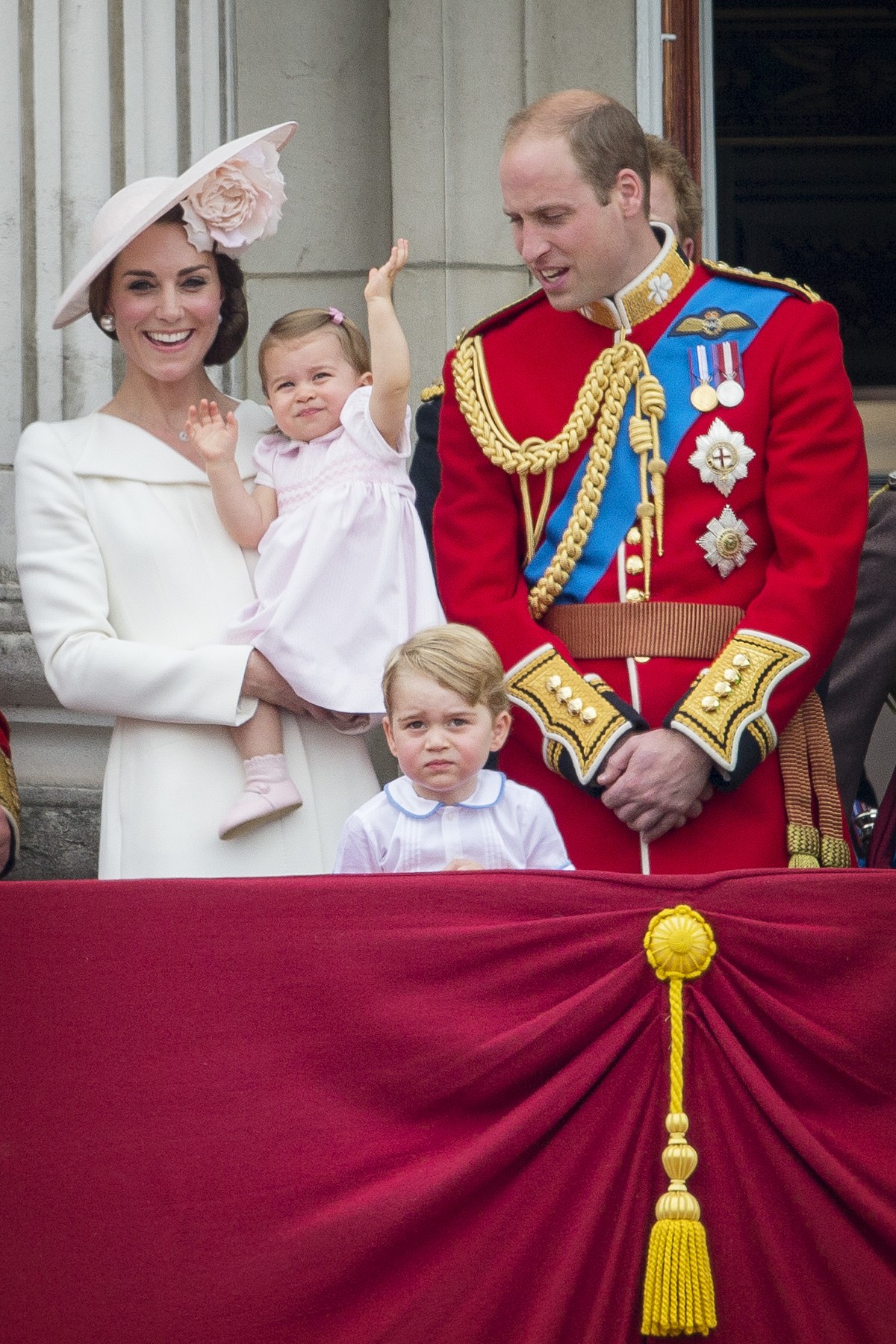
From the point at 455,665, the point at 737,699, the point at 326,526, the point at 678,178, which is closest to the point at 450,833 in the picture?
the point at 455,665

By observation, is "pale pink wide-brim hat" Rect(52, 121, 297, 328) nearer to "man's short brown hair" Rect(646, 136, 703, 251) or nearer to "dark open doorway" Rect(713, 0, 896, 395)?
"man's short brown hair" Rect(646, 136, 703, 251)

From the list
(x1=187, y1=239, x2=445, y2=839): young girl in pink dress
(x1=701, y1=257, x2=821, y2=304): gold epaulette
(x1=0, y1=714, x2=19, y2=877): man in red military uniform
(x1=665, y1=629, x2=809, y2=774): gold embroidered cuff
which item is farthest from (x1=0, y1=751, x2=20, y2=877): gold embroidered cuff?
(x1=701, y1=257, x2=821, y2=304): gold epaulette

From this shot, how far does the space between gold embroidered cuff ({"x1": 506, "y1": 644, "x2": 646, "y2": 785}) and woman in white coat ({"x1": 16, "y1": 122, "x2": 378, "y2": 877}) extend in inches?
13.2

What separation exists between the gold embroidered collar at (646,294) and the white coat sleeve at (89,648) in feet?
2.44

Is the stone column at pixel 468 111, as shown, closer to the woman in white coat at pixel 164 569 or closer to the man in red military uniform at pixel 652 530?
the woman in white coat at pixel 164 569

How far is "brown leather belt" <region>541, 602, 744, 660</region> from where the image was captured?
2.97 metres

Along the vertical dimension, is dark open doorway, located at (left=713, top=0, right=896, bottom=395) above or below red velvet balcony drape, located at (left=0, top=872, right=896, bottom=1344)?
above

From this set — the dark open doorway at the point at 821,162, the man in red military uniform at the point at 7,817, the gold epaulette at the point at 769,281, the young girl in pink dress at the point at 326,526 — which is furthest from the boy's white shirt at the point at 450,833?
the dark open doorway at the point at 821,162

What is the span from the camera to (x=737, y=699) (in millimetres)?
2832

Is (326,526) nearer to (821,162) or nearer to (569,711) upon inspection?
(569,711)

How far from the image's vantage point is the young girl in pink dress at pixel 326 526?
3.04 metres

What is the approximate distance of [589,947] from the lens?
2.36m

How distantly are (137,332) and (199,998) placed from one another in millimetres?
1233

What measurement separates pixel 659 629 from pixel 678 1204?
0.99 metres
